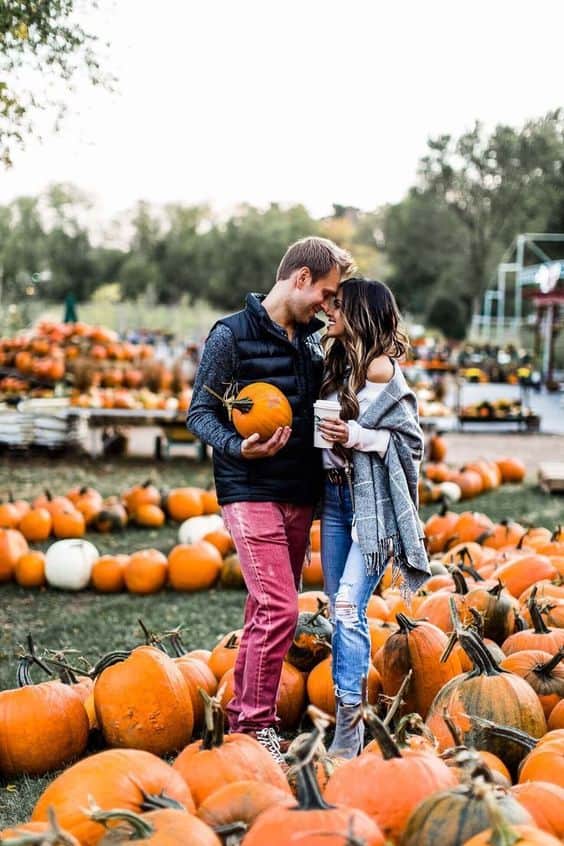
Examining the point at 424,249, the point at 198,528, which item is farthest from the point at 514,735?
the point at 424,249

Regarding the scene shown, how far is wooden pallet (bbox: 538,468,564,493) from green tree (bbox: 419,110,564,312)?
4950 cm

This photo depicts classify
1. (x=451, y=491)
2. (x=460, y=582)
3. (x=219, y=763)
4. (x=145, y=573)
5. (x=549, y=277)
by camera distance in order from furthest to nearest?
(x=549, y=277) < (x=451, y=491) < (x=145, y=573) < (x=460, y=582) < (x=219, y=763)

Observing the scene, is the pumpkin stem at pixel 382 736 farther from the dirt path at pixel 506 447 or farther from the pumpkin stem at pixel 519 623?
the dirt path at pixel 506 447

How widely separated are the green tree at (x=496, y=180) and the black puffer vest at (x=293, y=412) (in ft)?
186

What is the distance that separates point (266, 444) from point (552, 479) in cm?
721

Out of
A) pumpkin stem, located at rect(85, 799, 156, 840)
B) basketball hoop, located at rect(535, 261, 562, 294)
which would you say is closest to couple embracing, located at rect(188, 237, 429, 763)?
pumpkin stem, located at rect(85, 799, 156, 840)

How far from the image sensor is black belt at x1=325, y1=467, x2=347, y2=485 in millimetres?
3340

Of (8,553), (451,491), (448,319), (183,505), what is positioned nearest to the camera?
(8,553)

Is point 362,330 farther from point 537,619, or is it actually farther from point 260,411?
point 537,619

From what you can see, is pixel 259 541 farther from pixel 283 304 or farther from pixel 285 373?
pixel 283 304

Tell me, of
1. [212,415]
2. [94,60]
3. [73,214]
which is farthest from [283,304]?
[73,214]

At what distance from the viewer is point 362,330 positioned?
10.7ft

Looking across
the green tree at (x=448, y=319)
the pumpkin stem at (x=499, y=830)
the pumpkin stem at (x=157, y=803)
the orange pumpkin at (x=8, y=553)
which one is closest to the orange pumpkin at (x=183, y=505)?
the orange pumpkin at (x=8, y=553)

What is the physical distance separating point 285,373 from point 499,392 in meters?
22.5
